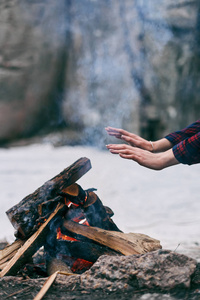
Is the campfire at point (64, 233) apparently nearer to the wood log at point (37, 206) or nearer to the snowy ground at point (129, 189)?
the wood log at point (37, 206)

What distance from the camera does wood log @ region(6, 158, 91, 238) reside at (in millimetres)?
1840

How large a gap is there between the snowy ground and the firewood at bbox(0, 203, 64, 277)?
3.24ft

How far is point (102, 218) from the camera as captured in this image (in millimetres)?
1995

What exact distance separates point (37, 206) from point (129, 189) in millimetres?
2881

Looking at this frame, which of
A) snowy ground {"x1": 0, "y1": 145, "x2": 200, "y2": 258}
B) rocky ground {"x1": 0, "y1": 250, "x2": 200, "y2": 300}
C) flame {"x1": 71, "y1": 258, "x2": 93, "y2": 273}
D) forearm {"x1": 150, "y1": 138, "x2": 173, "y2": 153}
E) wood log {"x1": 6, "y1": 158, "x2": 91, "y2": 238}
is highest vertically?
forearm {"x1": 150, "y1": 138, "x2": 173, "y2": 153}

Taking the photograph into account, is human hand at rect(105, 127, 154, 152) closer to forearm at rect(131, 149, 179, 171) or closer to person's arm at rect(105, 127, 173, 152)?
person's arm at rect(105, 127, 173, 152)

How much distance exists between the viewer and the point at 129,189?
466cm

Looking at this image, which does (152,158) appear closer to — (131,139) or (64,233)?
(131,139)

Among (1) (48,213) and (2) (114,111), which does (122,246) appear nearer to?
(1) (48,213)

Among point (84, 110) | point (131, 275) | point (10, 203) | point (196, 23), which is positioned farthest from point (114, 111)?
point (131, 275)

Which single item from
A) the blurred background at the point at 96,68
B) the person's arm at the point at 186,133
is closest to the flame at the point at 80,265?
the person's arm at the point at 186,133

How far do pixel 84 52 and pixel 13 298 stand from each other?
21.6 ft

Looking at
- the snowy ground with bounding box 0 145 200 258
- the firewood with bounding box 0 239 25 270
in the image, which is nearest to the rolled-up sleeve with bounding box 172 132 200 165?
the snowy ground with bounding box 0 145 200 258

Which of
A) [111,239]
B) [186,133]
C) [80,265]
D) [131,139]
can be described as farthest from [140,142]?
[80,265]
